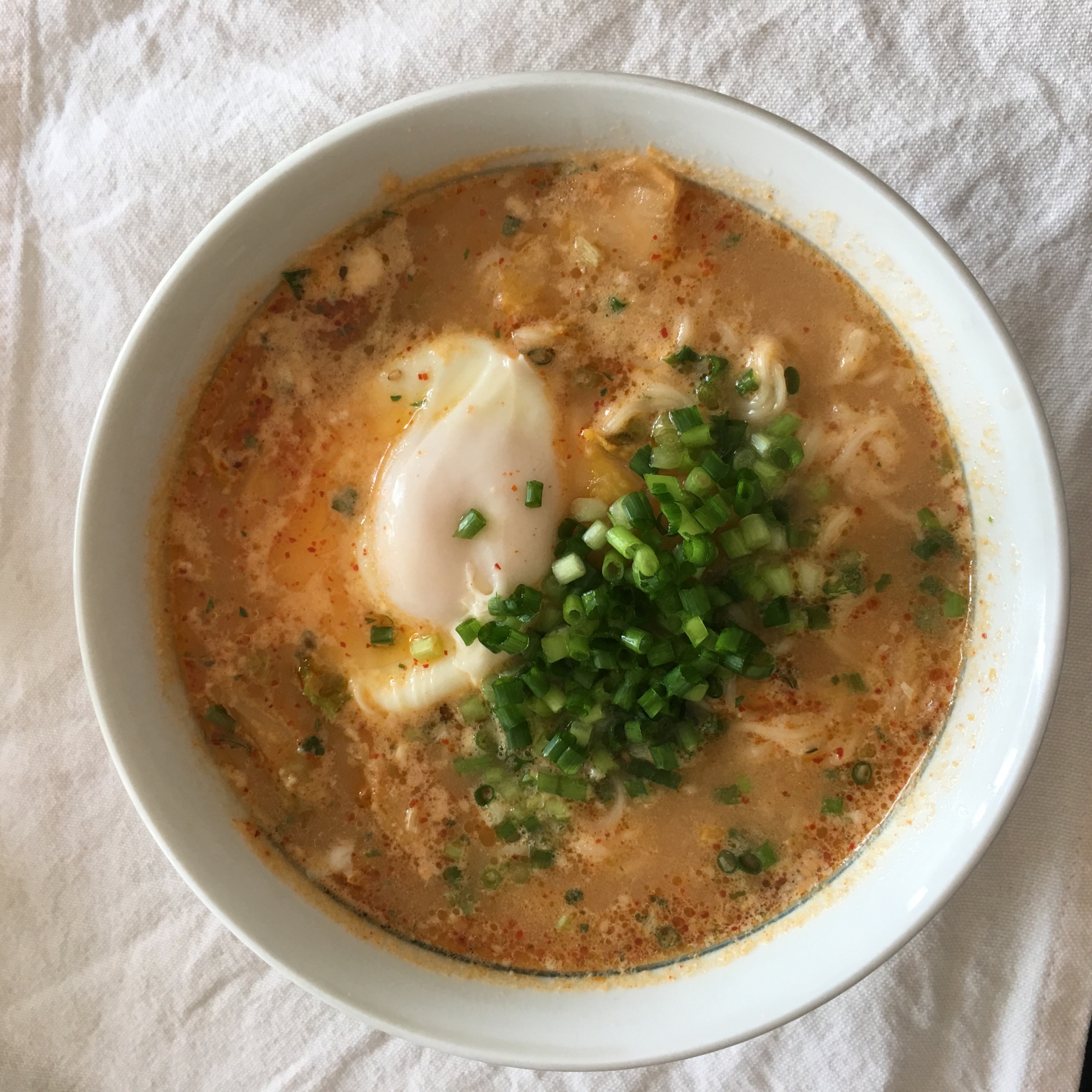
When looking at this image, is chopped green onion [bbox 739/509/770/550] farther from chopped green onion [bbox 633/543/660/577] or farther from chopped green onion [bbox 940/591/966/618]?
chopped green onion [bbox 940/591/966/618]

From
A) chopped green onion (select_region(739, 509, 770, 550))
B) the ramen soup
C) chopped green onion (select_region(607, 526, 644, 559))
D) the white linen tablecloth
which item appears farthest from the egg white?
the white linen tablecloth

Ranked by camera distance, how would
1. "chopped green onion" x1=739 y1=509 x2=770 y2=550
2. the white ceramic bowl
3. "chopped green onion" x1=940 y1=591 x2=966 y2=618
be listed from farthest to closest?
"chopped green onion" x1=940 y1=591 x2=966 y2=618 < "chopped green onion" x1=739 y1=509 x2=770 y2=550 < the white ceramic bowl

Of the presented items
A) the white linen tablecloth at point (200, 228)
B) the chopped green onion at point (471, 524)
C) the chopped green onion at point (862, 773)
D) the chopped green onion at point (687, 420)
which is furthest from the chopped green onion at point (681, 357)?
the chopped green onion at point (862, 773)

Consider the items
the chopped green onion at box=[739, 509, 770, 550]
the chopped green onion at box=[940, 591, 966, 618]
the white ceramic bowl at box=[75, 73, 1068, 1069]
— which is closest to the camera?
the white ceramic bowl at box=[75, 73, 1068, 1069]

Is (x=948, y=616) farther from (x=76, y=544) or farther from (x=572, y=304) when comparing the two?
(x=76, y=544)

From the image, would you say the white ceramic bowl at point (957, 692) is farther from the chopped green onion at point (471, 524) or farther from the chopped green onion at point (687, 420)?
the chopped green onion at point (471, 524)

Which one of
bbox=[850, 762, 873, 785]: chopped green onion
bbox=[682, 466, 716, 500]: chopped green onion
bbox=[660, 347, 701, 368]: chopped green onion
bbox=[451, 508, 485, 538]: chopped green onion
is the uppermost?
bbox=[660, 347, 701, 368]: chopped green onion

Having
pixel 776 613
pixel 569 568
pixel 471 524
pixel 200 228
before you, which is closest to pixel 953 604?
pixel 776 613
